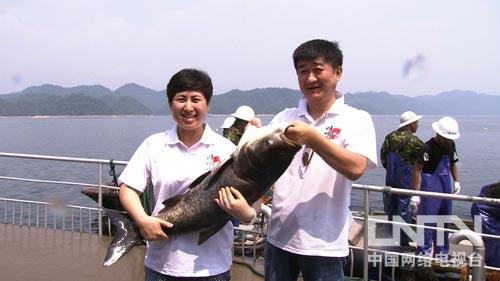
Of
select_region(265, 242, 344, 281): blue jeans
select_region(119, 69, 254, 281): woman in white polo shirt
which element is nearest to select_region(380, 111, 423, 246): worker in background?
select_region(265, 242, 344, 281): blue jeans

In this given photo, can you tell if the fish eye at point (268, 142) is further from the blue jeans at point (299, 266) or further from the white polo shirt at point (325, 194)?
the blue jeans at point (299, 266)

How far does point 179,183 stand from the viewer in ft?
8.61

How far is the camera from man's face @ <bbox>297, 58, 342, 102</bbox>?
262cm

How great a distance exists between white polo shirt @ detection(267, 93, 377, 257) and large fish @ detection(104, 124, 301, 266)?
0.23m

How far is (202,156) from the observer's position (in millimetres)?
2666

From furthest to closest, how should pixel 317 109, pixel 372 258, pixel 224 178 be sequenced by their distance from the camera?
pixel 372 258 < pixel 317 109 < pixel 224 178

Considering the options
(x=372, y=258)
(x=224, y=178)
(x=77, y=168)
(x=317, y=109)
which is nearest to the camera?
(x=224, y=178)

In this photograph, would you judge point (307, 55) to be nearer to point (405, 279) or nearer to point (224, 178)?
point (224, 178)

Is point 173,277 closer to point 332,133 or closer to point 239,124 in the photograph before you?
point 332,133

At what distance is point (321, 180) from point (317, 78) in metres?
0.59

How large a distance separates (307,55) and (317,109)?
0.34 m

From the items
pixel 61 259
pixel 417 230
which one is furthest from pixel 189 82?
pixel 417 230

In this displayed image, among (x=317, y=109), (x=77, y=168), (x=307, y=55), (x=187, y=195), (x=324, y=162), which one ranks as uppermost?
(x=307, y=55)

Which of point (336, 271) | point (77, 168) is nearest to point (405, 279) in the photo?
point (336, 271)
